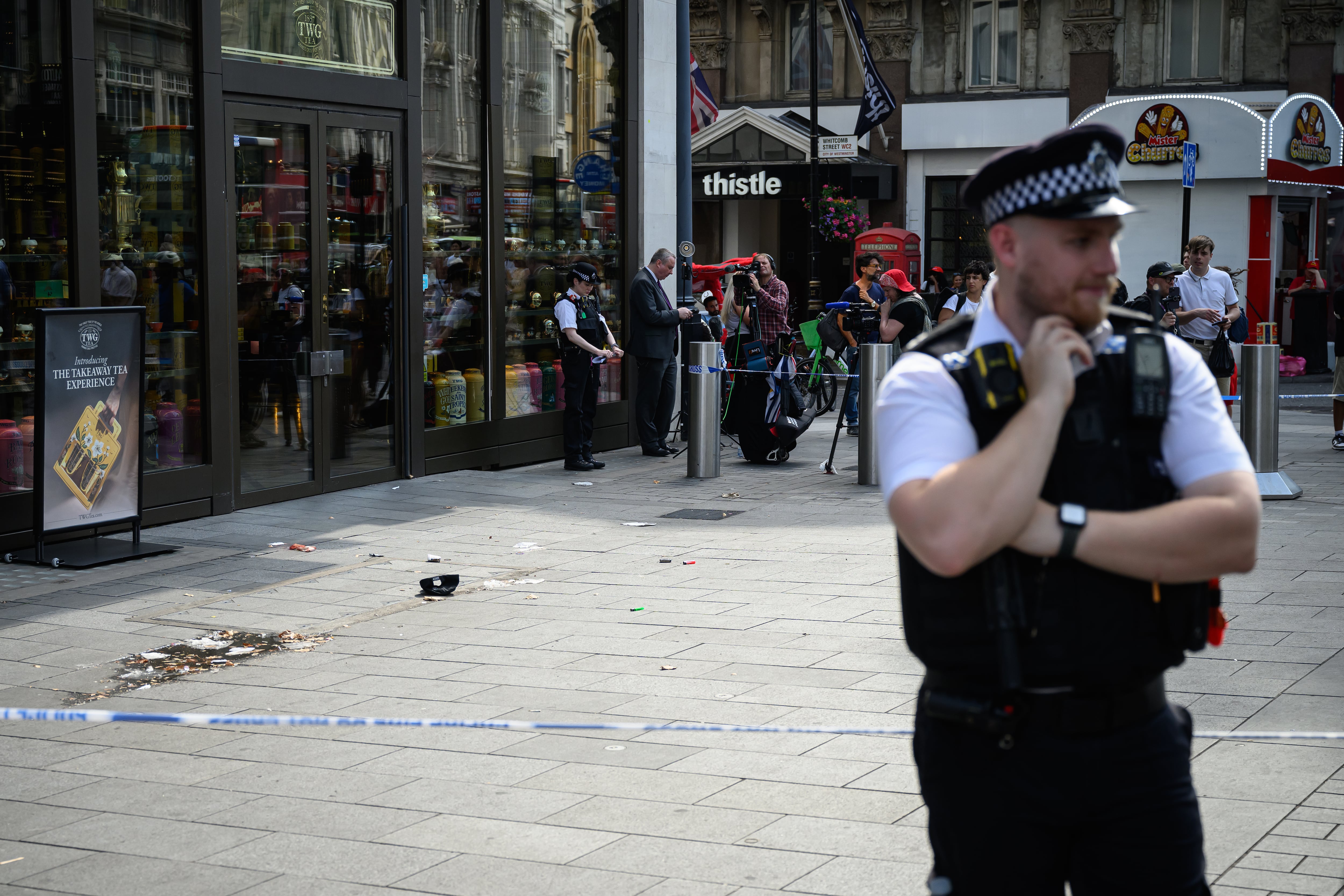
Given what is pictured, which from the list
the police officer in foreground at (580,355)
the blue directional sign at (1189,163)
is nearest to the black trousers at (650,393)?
the police officer in foreground at (580,355)

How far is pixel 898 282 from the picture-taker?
574 inches

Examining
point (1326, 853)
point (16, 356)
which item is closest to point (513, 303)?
point (16, 356)

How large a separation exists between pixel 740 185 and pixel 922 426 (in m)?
29.9

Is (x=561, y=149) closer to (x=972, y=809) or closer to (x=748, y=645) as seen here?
(x=748, y=645)

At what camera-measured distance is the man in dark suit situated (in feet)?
47.8

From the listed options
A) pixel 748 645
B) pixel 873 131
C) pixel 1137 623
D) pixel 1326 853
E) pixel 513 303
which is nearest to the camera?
pixel 1137 623

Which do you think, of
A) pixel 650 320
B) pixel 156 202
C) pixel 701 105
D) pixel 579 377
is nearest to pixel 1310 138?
pixel 701 105

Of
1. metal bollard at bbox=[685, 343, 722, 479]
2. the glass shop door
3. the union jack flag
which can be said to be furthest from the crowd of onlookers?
the union jack flag

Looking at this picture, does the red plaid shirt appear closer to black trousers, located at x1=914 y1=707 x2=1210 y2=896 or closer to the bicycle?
the bicycle

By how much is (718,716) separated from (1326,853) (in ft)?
7.39

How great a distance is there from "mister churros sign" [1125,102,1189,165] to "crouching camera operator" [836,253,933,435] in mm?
8762

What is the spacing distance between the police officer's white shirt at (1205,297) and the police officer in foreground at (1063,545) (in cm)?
1143

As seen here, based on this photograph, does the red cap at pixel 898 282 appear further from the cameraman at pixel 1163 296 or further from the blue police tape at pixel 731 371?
the cameraman at pixel 1163 296

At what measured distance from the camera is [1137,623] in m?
2.31
